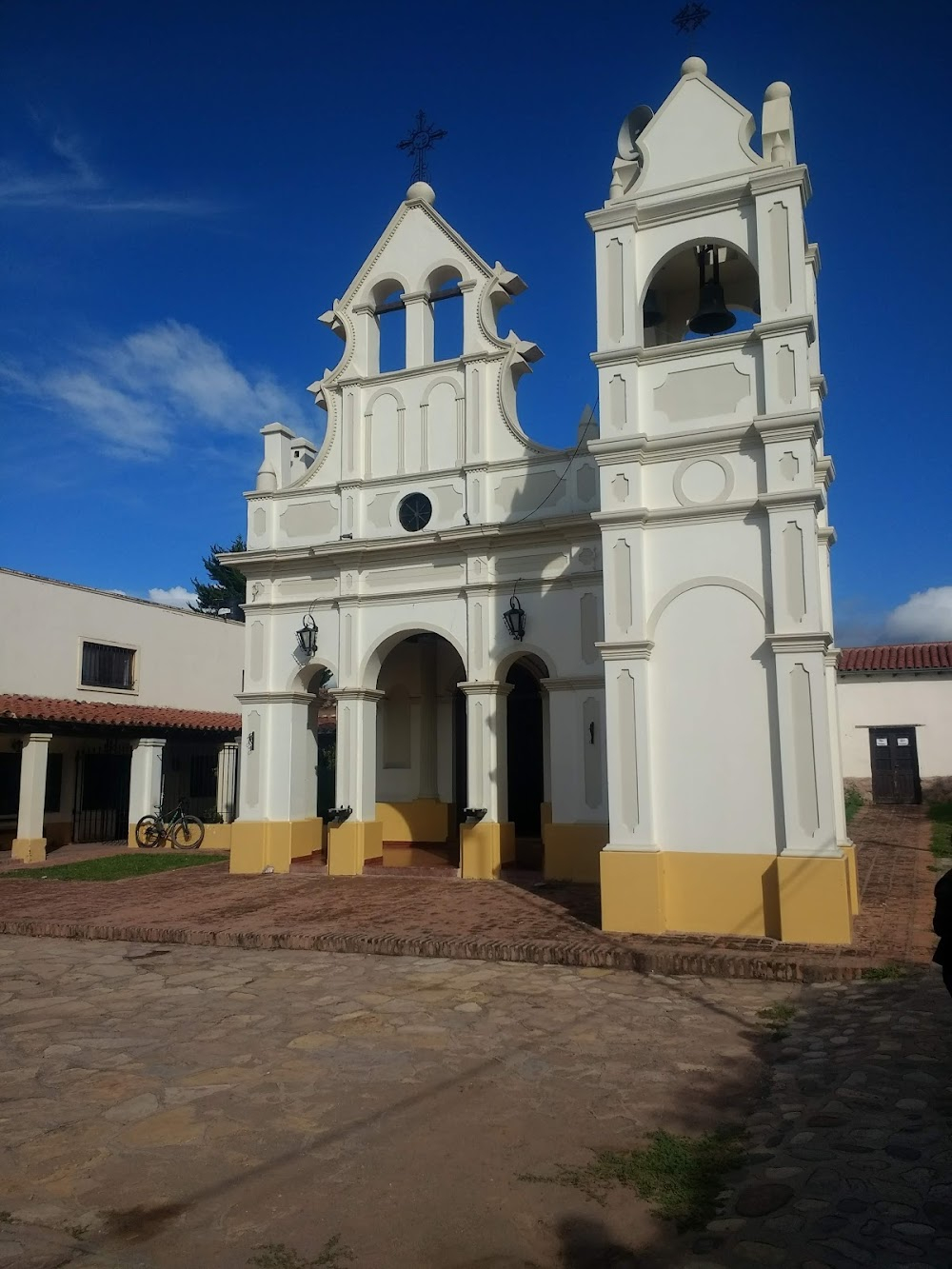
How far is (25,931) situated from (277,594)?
6504 mm

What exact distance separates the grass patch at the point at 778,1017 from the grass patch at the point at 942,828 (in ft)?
27.7

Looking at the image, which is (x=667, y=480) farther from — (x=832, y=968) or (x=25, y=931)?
(x=25, y=931)

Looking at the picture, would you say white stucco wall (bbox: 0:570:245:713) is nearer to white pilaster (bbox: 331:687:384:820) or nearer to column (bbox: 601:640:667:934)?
white pilaster (bbox: 331:687:384:820)

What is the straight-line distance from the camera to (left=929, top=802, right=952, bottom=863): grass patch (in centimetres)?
1482

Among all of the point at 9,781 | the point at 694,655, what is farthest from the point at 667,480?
the point at 9,781

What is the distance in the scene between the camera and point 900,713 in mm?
26031

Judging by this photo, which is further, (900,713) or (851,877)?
(900,713)

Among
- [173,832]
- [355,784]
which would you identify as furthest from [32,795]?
[355,784]

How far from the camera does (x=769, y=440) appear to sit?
8.96 m

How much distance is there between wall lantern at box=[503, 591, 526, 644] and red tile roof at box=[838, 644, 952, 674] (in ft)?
50.9

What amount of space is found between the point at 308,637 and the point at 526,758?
172 inches

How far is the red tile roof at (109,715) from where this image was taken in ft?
58.3

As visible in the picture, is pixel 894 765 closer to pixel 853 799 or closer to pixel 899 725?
pixel 899 725

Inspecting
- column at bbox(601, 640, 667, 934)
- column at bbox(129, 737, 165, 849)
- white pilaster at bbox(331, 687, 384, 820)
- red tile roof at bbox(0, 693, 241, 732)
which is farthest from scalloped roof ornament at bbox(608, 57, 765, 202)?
column at bbox(129, 737, 165, 849)
